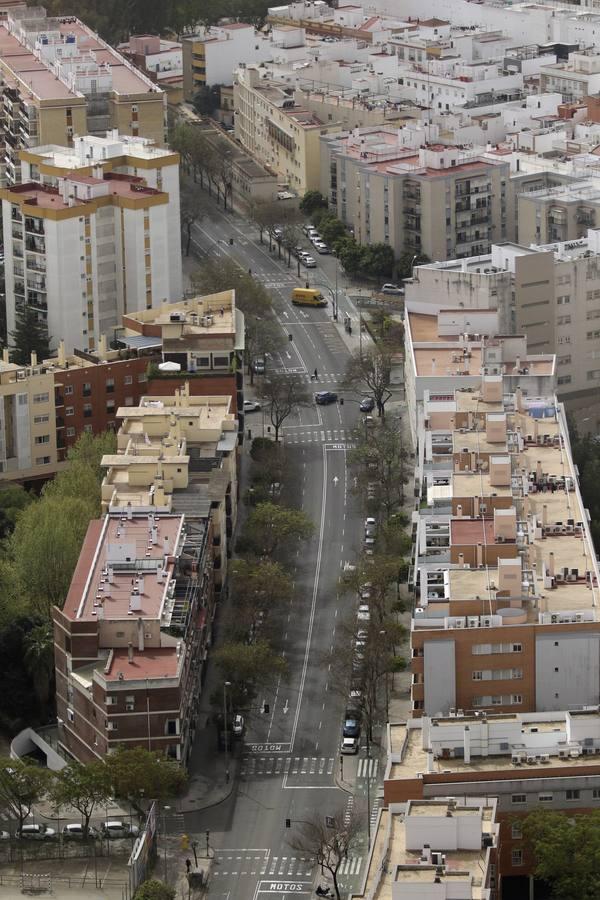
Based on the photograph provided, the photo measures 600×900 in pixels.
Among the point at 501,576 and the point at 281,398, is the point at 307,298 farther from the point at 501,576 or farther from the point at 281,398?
the point at 501,576

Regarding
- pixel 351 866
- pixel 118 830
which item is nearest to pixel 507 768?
pixel 351 866

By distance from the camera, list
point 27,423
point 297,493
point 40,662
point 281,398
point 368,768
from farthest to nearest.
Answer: point 281,398
point 27,423
point 297,493
point 40,662
point 368,768

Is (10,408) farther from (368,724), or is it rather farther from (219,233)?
(219,233)

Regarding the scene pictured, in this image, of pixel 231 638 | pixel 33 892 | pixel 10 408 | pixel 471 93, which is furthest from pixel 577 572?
pixel 471 93

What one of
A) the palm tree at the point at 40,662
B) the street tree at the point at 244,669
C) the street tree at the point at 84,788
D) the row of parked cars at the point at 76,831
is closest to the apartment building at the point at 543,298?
the street tree at the point at 244,669

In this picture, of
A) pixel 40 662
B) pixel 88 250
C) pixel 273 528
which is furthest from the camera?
pixel 88 250

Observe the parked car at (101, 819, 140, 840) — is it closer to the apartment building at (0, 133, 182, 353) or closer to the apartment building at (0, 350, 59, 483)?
the apartment building at (0, 350, 59, 483)

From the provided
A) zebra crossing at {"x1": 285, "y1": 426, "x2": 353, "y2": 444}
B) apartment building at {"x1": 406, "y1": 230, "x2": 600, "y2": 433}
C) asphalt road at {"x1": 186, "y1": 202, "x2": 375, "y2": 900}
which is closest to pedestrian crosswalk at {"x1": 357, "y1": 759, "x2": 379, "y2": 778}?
asphalt road at {"x1": 186, "y1": 202, "x2": 375, "y2": 900}
